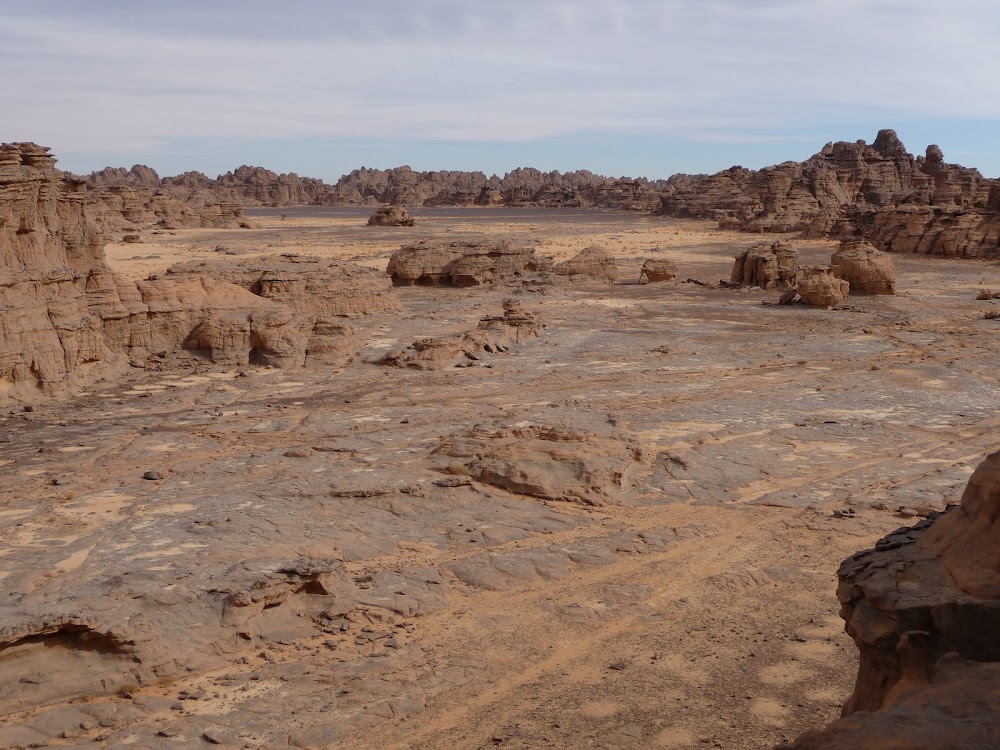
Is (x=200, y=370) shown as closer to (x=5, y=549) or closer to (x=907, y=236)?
(x=5, y=549)

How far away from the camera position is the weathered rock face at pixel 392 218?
56000mm

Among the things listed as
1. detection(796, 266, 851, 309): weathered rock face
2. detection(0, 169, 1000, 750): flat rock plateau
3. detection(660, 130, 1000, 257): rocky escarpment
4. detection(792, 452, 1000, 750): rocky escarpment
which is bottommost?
detection(0, 169, 1000, 750): flat rock plateau

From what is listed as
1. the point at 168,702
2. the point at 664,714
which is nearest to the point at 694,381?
the point at 664,714

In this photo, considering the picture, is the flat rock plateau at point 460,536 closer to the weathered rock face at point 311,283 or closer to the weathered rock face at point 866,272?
the weathered rock face at point 311,283

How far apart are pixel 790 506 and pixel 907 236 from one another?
32314 millimetres

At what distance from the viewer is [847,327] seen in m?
18.9

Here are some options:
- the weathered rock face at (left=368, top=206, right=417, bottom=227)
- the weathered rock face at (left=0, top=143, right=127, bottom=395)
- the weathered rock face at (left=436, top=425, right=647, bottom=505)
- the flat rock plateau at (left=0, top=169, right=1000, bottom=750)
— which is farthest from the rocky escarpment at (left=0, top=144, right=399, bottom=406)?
the weathered rock face at (left=368, top=206, right=417, bottom=227)

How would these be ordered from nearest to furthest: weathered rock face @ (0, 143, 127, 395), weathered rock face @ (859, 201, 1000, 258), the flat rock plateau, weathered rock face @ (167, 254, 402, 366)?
the flat rock plateau < weathered rock face @ (0, 143, 127, 395) < weathered rock face @ (167, 254, 402, 366) < weathered rock face @ (859, 201, 1000, 258)

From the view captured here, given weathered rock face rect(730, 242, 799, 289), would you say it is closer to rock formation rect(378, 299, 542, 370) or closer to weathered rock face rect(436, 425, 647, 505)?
rock formation rect(378, 299, 542, 370)

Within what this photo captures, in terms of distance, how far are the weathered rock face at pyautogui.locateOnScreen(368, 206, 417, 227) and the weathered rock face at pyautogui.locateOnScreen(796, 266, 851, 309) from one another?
37.2 m

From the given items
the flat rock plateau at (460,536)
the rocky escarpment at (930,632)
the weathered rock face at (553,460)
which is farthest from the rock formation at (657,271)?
the rocky escarpment at (930,632)

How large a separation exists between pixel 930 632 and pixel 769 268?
22.1m

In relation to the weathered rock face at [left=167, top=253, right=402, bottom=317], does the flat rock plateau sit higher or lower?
lower

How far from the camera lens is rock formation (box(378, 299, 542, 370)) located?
14.5m
